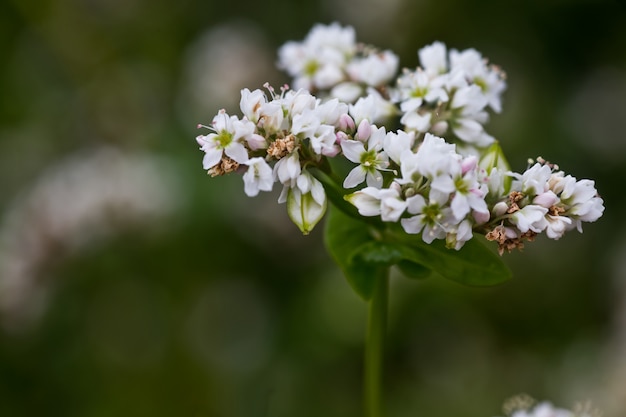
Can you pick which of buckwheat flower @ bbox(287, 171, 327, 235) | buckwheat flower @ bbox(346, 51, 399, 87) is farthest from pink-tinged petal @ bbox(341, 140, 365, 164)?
buckwheat flower @ bbox(346, 51, 399, 87)

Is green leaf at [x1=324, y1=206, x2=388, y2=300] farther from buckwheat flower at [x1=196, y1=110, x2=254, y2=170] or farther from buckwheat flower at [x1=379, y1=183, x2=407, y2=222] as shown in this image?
buckwheat flower at [x1=196, y1=110, x2=254, y2=170]

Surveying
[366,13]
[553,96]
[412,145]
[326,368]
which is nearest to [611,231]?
[553,96]

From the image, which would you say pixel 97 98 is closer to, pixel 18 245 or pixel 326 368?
pixel 18 245

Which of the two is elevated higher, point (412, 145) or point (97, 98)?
point (97, 98)

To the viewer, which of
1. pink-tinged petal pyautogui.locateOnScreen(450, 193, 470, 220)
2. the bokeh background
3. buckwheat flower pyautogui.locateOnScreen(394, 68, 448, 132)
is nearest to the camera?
pink-tinged petal pyautogui.locateOnScreen(450, 193, 470, 220)

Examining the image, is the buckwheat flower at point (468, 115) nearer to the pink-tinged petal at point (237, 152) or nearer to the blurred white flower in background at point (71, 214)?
the pink-tinged petal at point (237, 152)

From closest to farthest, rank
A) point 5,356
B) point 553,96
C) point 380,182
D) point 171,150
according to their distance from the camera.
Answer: point 380,182 < point 5,356 < point 171,150 < point 553,96
